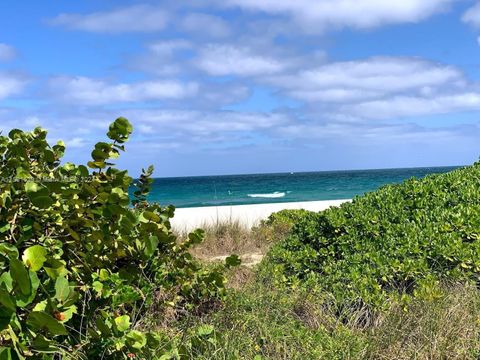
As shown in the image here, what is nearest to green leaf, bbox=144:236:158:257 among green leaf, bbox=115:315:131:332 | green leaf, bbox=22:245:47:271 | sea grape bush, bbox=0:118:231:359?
sea grape bush, bbox=0:118:231:359

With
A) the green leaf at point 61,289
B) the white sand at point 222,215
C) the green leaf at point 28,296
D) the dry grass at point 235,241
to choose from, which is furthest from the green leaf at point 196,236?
the white sand at point 222,215

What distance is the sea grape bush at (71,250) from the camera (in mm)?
1921

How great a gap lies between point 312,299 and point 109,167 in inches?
87.4

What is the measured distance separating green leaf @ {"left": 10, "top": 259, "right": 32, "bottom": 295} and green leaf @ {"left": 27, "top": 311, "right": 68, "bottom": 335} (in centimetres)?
17

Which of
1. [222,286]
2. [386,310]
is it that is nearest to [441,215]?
[386,310]

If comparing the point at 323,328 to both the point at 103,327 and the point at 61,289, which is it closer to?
the point at 103,327

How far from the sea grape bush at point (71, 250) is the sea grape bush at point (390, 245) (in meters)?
1.96

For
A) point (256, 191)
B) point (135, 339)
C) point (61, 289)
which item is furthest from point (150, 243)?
point (256, 191)

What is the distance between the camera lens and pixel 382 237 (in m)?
5.19

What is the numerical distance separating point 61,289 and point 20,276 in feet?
1.53

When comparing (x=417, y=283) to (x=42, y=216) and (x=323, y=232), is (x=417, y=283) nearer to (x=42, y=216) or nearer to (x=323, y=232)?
(x=323, y=232)

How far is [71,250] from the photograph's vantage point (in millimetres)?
2570

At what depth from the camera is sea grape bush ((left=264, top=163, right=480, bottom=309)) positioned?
450 cm

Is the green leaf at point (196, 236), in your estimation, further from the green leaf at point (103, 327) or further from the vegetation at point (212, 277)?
the green leaf at point (103, 327)
